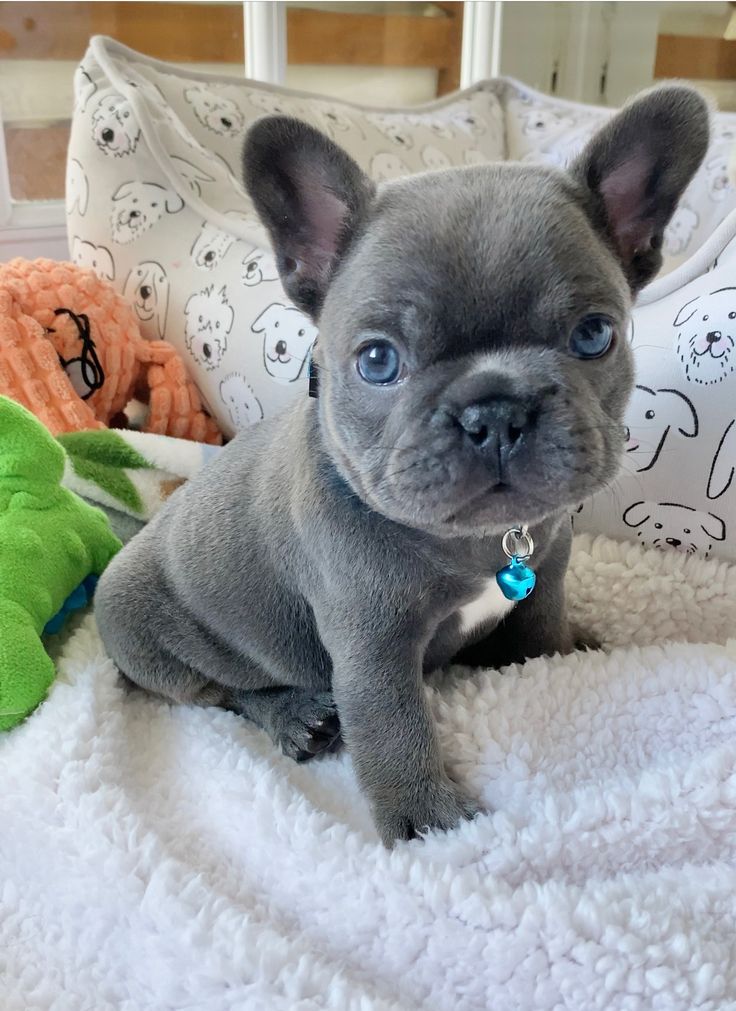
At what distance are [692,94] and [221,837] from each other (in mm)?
1013

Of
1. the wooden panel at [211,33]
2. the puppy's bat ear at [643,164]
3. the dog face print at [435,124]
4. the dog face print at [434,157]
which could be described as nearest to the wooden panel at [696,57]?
the wooden panel at [211,33]

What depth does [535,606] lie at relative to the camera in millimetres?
1271

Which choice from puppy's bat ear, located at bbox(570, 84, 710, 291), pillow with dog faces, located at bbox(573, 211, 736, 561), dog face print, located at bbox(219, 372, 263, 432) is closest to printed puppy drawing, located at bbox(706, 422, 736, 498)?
pillow with dog faces, located at bbox(573, 211, 736, 561)

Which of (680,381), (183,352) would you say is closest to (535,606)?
(680,381)

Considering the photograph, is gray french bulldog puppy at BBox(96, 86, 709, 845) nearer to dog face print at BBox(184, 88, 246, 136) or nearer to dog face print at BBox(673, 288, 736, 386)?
dog face print at BBox(673, 288, 736, 386)

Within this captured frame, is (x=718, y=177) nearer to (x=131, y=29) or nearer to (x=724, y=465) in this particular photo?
(x=724, y=465)

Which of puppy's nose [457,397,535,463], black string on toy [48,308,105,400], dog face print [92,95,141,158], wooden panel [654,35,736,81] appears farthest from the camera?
wooden panel [654,35,736,81]

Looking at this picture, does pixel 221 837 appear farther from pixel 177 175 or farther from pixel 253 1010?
pixel 177 175

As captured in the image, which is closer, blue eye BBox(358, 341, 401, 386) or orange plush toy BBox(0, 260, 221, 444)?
blue eye BBox(358, 341, 401, 386)

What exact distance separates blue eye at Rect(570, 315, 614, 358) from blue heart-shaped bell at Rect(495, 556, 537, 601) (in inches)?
10.8

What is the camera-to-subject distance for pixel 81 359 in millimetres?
1806

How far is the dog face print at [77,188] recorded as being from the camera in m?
2.03

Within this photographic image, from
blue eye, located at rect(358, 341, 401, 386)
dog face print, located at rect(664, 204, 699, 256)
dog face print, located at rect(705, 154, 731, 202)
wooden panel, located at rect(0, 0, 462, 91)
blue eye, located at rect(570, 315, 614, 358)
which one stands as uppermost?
wooden panel, located at rect(0, 0, 462, 91)

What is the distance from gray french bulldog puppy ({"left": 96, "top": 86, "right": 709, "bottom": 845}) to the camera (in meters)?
0.88
